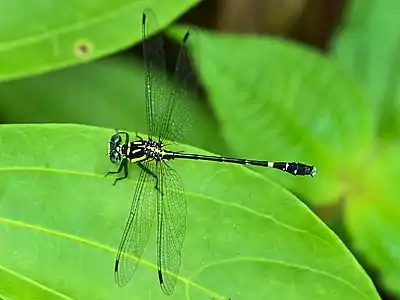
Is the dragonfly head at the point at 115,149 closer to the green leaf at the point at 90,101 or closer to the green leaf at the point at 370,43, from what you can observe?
the green leaf at the point at 90,101

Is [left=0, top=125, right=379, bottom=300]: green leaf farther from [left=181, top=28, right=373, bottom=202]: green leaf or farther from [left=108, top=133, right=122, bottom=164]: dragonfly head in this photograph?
[left=181, top=28, right=373, bottom=202]: green leaf

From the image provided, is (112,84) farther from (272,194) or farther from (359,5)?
(272,194)

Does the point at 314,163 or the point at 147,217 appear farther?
the point at 314,163

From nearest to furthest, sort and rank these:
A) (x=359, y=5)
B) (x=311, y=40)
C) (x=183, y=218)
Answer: (x=183, y=218) → (x=359, y=5) → (x=311, y=40)

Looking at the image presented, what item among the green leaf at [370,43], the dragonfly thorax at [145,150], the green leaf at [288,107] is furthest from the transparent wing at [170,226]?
the green leaf at [370,43]

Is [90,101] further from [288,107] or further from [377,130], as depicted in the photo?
[377,130]

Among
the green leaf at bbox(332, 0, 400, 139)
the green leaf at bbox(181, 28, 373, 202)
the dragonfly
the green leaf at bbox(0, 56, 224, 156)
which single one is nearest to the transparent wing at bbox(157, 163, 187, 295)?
the dragonfly

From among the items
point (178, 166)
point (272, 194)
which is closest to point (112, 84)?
point (178, 166)

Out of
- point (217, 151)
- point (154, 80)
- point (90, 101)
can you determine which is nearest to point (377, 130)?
point (217, 151)
